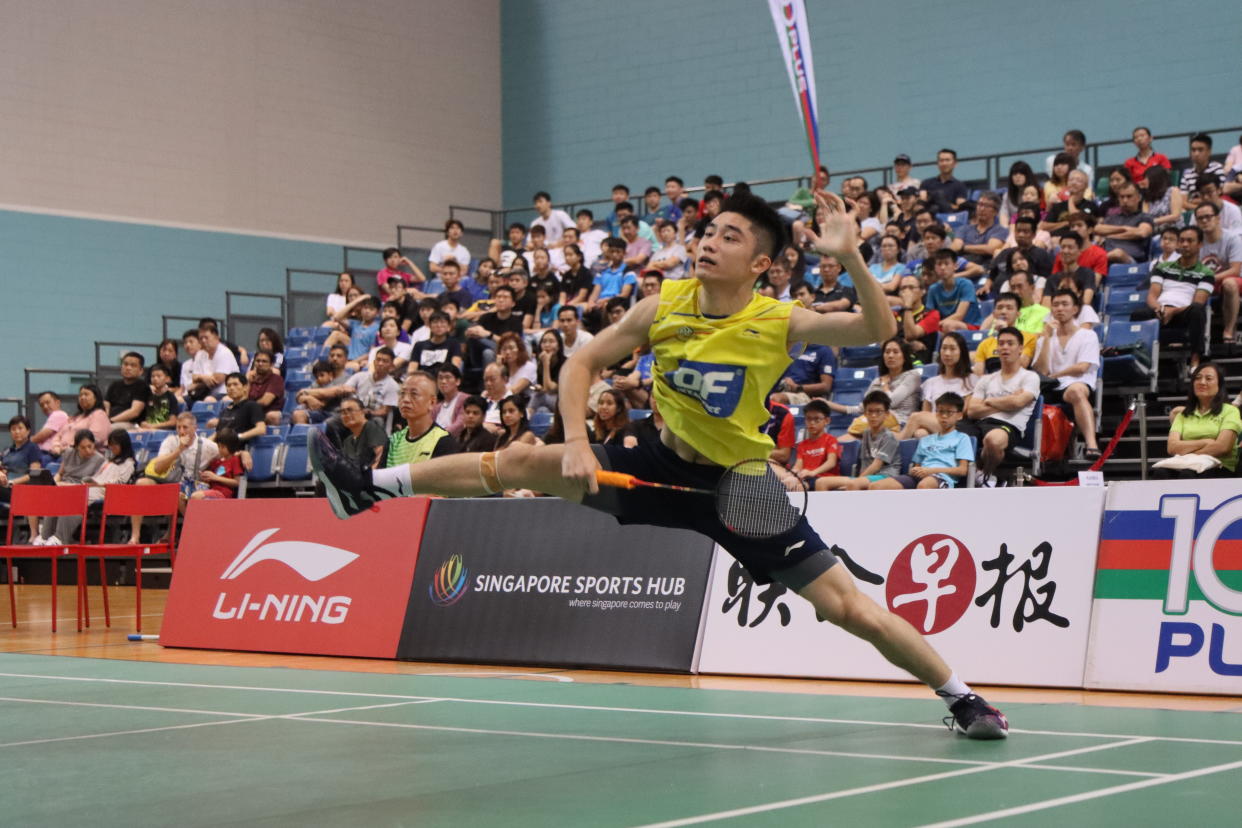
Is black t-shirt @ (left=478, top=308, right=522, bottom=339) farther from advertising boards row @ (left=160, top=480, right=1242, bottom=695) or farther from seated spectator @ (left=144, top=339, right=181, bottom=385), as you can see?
advertising boards row @ (left=160, top=480, right=1242, bottom=695)

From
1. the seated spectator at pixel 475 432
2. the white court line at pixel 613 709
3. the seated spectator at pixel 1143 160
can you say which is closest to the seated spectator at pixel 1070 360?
the seated spectator at pixel 1143 160

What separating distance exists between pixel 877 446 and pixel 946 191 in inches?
282

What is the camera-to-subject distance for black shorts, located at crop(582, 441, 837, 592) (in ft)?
19.3

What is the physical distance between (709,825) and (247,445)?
47.9ft

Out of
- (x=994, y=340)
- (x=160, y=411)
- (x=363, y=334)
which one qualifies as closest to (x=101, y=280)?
(x=160, y=411)

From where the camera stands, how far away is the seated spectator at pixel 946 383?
12750 mm

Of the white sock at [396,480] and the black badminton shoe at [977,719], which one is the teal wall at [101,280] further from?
the black badminton shoe at [977,719]

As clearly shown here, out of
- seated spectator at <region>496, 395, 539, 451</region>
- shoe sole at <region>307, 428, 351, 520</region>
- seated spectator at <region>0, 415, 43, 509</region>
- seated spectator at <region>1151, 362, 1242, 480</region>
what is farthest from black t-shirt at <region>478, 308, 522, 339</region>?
shoe sole at <region>307, 428, 351, 520</region>

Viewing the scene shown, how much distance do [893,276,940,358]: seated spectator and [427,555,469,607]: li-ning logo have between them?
230 inches

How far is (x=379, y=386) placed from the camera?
57.8 feet

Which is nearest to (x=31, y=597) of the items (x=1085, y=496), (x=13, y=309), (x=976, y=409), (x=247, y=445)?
(x=247, y=445)

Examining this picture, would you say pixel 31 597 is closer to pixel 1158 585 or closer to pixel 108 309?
pixel 108 309

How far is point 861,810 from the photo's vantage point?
15.0 ft

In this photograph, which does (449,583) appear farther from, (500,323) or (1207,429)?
(500,323)
